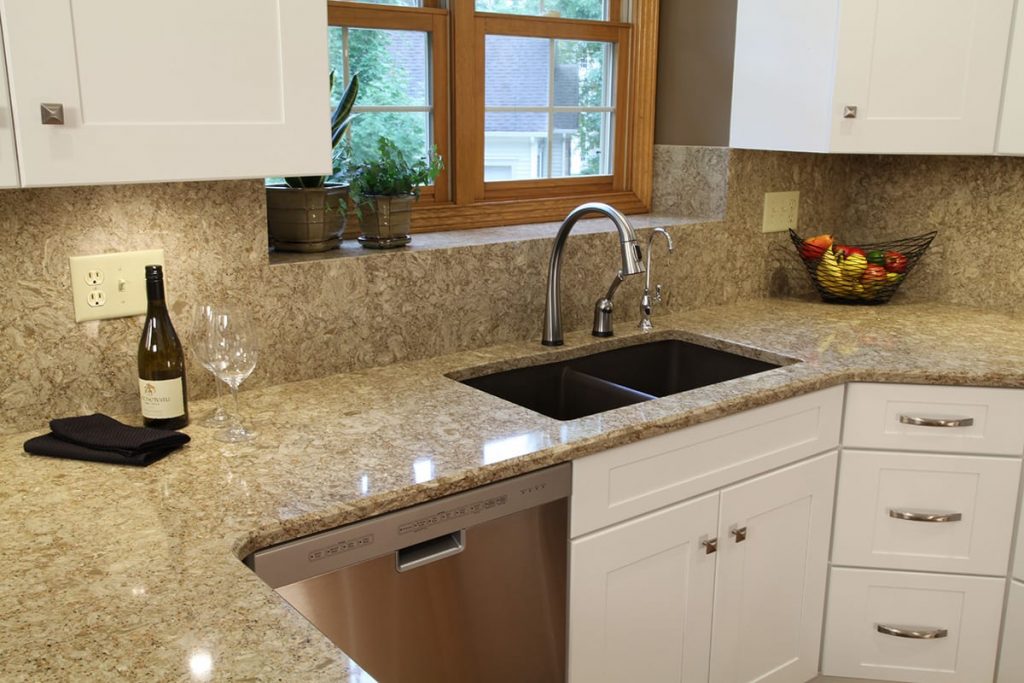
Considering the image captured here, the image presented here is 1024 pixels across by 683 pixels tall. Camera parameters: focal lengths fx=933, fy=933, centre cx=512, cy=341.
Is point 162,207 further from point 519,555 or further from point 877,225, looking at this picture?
point 877,225

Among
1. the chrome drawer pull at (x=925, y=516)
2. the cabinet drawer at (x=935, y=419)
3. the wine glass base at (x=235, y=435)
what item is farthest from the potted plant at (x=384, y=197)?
the chrome drawer pull at (x=925, y=516)

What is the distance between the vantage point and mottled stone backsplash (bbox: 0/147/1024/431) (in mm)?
1551

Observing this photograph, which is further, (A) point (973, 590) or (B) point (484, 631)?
(A) point (973, 590)

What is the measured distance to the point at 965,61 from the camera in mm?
2244

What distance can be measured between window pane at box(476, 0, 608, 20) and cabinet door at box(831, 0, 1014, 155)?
67 centimetres

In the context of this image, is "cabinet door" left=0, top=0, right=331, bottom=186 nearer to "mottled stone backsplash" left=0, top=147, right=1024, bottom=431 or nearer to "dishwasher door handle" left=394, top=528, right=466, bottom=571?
"mottled stone backsplash" left=0, top=147, right=1024, bottom=431

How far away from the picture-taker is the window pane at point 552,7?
234 centimetres

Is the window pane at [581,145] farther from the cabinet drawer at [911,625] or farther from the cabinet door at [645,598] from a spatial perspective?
the cabinet drawer at [911,625]

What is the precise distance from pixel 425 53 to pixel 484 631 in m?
1.39

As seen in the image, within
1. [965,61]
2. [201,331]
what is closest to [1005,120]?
[965,61]

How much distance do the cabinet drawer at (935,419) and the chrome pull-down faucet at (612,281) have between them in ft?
1.86

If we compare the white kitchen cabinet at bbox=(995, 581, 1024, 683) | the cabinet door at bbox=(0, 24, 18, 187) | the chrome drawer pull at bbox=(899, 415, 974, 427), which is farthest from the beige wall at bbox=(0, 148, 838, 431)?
the white kitchen cabinet at bbox=(995, 581, 1024, 683)

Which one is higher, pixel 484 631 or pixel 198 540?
pixel 198 540

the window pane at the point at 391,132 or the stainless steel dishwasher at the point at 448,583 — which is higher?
the window pane at the point at 391,132
